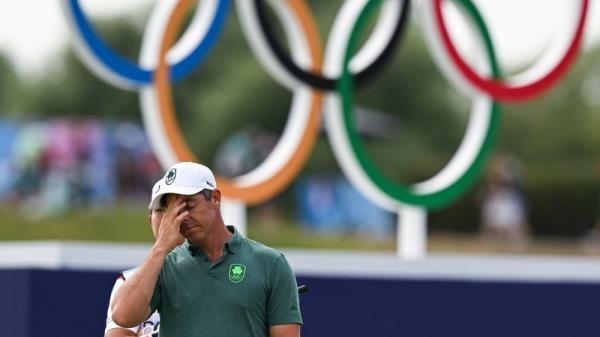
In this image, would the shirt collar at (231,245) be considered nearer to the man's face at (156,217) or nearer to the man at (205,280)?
the man at (205,280)

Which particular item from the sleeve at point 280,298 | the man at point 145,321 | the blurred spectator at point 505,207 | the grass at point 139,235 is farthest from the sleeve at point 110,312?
the grass at point 139,235

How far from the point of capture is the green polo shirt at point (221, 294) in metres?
6.47

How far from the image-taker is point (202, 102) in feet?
190

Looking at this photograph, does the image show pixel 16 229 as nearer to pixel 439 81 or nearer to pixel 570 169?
pixel 570 169

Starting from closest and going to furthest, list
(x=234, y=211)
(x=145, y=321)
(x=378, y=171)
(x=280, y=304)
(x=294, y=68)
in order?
(x=280, y=304) → (x=145, y=321) → (x=234, y=211) → (x=294, y=68) → (x=378, y=171)

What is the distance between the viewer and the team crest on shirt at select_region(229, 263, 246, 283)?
21.3 ft

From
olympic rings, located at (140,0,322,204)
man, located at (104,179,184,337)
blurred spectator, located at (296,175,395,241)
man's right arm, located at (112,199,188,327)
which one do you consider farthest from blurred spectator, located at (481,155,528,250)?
man's right arm, located at (112,199,188,327)

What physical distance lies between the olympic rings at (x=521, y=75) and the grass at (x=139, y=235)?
56.3 feet

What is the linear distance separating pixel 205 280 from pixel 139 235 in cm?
2588

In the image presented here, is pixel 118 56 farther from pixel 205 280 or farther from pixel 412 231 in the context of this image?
pixel 205 280

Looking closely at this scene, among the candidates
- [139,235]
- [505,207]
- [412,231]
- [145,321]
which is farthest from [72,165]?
[145,321]

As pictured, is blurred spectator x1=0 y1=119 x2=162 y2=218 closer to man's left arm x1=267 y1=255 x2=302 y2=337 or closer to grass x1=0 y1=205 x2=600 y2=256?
grass x1=0 y1=205 x2=600 y2=256

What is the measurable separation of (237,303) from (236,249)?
214mm

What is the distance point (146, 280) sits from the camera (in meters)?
6.32
